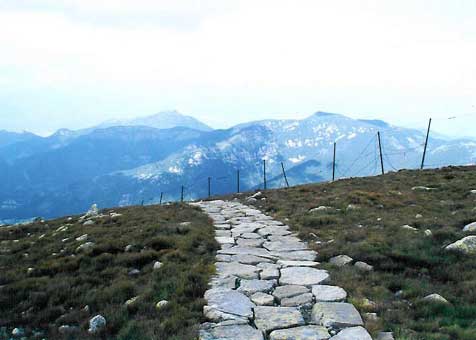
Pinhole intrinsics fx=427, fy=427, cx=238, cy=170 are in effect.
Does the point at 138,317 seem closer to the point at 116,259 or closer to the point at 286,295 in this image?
the point at 286,295

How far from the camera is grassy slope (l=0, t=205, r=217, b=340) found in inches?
287

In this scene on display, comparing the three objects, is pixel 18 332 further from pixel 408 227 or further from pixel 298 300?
pixel 408 227

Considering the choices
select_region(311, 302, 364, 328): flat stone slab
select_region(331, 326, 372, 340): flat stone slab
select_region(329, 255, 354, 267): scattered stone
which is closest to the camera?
select_region(331, 326, 372, 340): flat stone slab

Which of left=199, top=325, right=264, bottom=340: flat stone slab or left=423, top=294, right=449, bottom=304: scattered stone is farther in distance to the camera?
left=423, top=294, right=449, bottom=304: scattered stone

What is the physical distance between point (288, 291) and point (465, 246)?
4917 millimetres

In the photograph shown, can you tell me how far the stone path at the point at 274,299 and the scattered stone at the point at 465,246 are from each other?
3348 mm

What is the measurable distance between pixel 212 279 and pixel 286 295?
69.1 inches

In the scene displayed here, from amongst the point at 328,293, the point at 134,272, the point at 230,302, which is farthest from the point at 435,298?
the point at 134,272

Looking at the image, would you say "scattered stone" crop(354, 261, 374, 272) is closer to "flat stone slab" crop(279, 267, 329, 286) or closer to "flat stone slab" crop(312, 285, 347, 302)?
"flat stone slab" crop(279, 267, 329, 286)

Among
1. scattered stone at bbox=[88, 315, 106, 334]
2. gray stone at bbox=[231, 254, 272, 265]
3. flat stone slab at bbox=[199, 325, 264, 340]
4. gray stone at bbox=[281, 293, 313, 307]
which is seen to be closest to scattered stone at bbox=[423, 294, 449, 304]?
gray stone at bbox=[281, 293, 313, 307]

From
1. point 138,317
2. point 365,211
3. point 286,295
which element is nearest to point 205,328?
point 138,317

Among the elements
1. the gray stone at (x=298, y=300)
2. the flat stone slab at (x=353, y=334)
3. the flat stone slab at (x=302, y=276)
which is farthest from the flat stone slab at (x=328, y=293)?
the flat stone slab at (x=353, y=334)

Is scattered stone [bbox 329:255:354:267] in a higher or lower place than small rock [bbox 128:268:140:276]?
higher

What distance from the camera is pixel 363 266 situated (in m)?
9.74
